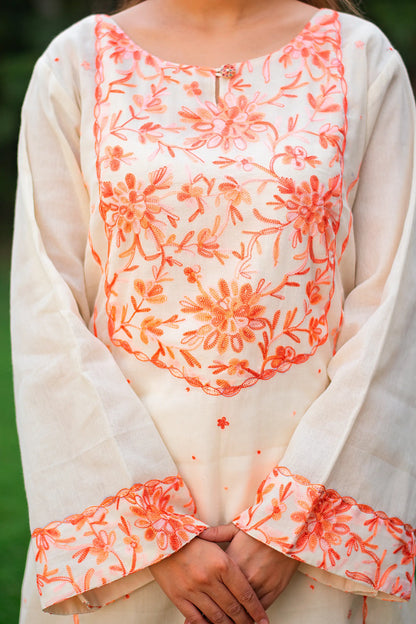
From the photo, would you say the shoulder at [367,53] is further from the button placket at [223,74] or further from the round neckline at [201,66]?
the button placket at [223,74]

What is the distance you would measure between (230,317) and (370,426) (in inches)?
11.9

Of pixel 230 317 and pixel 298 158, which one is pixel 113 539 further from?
pixel 298 158

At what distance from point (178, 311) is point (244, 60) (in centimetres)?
49

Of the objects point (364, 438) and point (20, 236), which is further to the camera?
point (20, 236)

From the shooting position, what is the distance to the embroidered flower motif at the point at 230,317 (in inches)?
51.5

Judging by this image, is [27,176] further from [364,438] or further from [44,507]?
[364,438]

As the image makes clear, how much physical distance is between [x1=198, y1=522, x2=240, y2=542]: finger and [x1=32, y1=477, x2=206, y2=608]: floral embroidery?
0.05ft

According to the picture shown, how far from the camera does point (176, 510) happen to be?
129 cm

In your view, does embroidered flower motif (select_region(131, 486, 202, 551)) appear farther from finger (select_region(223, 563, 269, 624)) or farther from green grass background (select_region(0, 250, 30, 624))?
green grass background (select_region(0, 250, 30, 624))

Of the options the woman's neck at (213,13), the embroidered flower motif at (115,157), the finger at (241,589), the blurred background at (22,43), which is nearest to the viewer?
the finger at (241,589)

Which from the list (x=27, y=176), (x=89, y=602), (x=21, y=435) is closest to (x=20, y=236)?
(x=27, y=176)

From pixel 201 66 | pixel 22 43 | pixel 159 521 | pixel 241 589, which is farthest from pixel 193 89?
pixel 22 43

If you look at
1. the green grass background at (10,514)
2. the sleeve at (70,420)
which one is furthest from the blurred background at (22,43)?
the sleeve at (70,420)

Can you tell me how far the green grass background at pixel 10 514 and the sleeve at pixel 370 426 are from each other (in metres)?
1.57
